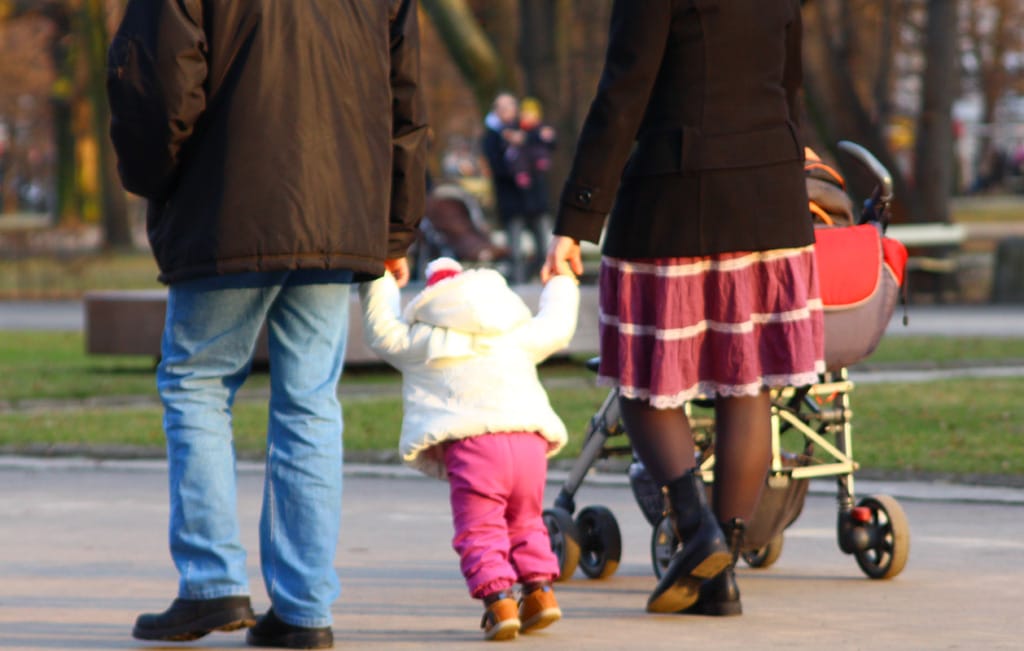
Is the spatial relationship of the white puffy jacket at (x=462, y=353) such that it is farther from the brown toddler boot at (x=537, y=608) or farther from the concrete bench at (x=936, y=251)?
the concrete bench at (x=936, y=251)

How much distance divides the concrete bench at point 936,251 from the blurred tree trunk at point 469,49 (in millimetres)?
5296

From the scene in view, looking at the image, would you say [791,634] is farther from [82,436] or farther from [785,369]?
[82,436]

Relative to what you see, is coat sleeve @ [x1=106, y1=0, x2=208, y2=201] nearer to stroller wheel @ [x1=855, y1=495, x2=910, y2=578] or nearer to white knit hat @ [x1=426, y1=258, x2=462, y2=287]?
white knit hat @ [x1=426, y1=258, x2=462, y2=287]

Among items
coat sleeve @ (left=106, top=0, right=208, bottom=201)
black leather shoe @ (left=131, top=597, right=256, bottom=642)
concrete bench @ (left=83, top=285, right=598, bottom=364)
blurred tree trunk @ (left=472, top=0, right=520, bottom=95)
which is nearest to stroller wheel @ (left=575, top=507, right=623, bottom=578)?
black leather shoe @ (left=131, top=597, right=256, bottom=642)

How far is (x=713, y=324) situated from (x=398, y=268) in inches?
31.5

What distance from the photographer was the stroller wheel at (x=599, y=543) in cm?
581

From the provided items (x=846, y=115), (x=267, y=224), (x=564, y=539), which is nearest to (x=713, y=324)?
(x=564, y=539)

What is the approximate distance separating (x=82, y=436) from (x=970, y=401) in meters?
4.39

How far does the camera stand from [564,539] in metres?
5.75

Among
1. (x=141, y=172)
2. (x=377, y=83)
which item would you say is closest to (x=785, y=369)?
(x=377, y=83)

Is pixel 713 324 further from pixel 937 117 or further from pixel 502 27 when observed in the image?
pixel 502 27

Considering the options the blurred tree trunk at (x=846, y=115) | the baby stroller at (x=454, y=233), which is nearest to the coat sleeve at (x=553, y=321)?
the baby stroller at (x=454, y=233)

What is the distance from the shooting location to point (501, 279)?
5125mm

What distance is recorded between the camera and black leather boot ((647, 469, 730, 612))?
5.01 m
